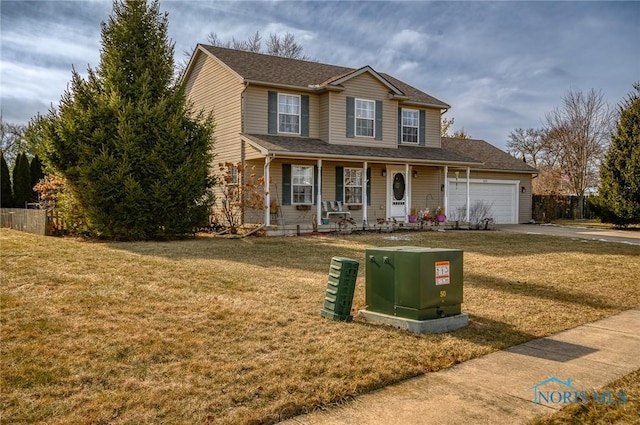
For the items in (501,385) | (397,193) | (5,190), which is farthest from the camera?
(5,190)

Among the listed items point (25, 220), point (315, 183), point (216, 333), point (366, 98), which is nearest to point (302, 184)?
point (315, 183)

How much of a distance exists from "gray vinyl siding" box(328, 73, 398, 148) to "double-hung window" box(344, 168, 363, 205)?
1167 mm

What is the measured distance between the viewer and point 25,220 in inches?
704

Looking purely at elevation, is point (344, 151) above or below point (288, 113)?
below

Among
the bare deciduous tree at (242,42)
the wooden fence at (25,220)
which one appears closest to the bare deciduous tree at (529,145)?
the bare deciduous tree at (242,42)

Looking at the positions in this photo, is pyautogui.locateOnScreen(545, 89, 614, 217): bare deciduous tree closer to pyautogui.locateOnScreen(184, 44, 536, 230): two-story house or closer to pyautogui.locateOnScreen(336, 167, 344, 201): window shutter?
pyautogui.locateOnScreen(184, 44, 536, 230): two-story house

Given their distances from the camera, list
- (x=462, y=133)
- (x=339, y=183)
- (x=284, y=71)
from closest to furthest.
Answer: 1. (x=339, y=183)
2. (x=284, y=71)
3. (x=462, y=133)

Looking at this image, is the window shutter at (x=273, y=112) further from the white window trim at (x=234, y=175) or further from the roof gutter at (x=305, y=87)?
the white window trim at (x=234, y=175)

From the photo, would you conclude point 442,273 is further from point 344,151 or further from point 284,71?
point 284,71

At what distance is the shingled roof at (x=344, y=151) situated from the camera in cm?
1734

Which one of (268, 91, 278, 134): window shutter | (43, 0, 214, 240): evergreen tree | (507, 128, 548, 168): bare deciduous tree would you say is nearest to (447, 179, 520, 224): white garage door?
(268, 91, 278, 134): window shutter

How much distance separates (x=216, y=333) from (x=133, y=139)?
34.4ft

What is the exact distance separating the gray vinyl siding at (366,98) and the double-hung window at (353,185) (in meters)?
1.17

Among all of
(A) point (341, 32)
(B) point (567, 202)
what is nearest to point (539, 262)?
(A) point (341, 32)
